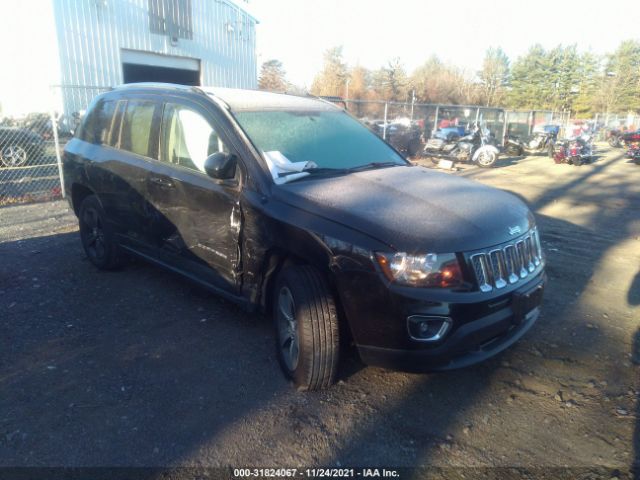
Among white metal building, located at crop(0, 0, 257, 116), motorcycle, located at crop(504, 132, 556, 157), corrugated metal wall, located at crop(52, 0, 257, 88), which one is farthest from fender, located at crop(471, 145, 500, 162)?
white metal building, located at crop(0, 0, 257, 116)

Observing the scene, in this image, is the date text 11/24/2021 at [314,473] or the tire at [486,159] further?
the tire at [486,159]

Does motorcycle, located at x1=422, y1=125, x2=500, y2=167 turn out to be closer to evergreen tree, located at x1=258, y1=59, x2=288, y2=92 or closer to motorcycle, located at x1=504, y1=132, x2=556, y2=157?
motorcycle, located at x1=504, y1=132, x2=556, y2=157

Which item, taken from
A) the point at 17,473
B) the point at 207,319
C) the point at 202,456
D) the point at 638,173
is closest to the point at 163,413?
the point at 202,456

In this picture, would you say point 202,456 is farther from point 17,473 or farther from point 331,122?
point 331,122

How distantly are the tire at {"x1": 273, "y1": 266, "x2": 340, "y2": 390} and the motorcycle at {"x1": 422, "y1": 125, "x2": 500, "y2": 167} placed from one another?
1474 centimetres

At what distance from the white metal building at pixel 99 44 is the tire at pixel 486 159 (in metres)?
11.0

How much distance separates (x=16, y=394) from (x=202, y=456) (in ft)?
4.65

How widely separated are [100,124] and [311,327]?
3618 millimetres

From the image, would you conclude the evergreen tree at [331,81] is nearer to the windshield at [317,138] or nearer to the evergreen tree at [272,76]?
the evergreen tree at [272,76]

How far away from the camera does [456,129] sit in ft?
62.7

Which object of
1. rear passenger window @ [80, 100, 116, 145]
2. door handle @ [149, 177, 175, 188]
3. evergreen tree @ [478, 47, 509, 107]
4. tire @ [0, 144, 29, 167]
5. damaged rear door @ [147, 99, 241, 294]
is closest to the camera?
damaged rear door @ [147, 99, 241, 294]

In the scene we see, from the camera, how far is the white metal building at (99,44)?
46.9ft

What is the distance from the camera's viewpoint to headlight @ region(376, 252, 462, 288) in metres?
2.69

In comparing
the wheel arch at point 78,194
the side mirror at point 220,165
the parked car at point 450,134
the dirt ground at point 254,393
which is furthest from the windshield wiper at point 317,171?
the parked car at point 450,134
